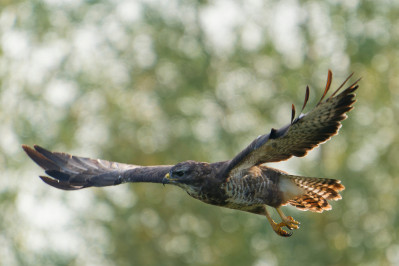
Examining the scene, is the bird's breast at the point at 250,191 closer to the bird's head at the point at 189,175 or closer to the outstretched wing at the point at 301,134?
the outstretched wing at the point at 301,134

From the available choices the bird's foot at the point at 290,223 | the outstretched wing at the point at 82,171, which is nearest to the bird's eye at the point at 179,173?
the outstretched wing at the point at 82,171

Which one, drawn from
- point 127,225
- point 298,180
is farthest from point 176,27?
point 298,180

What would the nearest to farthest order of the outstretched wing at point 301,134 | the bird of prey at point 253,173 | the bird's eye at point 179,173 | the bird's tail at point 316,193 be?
the outstretched wing at point 301,134 < the bird of prey at point 253,173 < the bird's eye at point 179,173 < the bird's tail at point 316,193

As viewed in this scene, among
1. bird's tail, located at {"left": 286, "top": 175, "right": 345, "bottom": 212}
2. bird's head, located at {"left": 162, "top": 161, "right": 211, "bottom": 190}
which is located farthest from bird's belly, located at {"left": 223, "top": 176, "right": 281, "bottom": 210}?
bird's tail, located at {"left": 286, "top": 175, "right": 345, "bottom": 212}

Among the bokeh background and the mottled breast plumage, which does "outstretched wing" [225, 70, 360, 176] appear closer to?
the mottled breast plumage

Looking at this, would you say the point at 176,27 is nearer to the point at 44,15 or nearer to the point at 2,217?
the point at 44,15

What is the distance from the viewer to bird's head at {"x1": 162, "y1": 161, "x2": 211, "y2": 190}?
1016 cm

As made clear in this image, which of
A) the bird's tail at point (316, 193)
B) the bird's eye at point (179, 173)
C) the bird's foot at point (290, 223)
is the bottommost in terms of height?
the bird's foot at point (290, 223)

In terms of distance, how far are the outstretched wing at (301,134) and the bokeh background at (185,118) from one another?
15369 millimetres

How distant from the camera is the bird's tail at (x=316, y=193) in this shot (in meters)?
11.3

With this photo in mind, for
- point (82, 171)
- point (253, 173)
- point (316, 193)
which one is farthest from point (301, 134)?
point (82, 171)

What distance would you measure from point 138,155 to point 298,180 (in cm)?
1735

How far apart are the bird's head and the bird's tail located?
1.56m

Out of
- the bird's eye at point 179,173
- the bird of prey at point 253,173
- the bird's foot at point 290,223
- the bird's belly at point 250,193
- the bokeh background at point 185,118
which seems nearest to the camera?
the bird of prey at point 253,173
